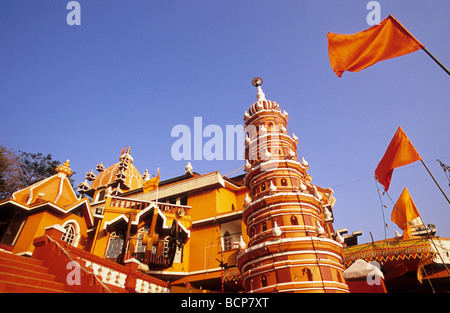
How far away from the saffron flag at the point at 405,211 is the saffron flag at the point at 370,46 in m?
15.3

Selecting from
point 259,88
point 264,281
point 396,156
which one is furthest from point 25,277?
point 259,88

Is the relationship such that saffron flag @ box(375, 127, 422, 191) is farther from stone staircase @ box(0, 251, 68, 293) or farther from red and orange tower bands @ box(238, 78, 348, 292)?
stone staircase @ box(0, 251, 68, 293)

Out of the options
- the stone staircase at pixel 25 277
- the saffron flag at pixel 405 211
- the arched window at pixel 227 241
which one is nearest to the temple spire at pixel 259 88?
the arched window at pixel 227 241

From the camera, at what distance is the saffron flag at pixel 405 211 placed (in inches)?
861

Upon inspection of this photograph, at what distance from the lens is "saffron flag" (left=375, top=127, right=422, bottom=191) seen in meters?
14.3

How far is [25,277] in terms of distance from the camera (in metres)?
9.12

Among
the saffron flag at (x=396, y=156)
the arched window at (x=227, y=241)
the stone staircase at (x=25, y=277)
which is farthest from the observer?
the arched window at (x=227, y=241)

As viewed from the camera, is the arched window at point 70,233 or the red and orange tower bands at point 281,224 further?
the arched window at point 70,233

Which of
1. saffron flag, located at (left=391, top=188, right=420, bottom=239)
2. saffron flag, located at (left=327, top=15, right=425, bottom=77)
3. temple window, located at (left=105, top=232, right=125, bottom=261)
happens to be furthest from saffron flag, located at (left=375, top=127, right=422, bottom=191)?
temple window, located at (left=105, top=232, right=125, bottom=261)

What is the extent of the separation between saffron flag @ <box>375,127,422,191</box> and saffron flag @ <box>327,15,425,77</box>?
6136mm

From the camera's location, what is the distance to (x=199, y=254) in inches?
976

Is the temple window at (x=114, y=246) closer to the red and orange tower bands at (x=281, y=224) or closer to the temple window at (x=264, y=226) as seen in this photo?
the red and orange tower bands at (x=281, y=224)

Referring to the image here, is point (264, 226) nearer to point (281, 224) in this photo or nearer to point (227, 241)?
point (281, 224)

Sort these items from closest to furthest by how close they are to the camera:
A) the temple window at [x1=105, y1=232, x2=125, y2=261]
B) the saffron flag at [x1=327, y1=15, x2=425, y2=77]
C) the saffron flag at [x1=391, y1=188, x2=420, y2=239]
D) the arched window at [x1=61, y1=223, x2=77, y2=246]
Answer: the saffron flag at [x1=327, y1=15, x2=425, y2=77]
the saffron flag at [x1=391, y1=188, x2=420, y2=239]
the arched window at [x1=61, y1=223, x2=77, y2=246]
the temple window at [x1=105, y1=232, x2=125, y2=261]
